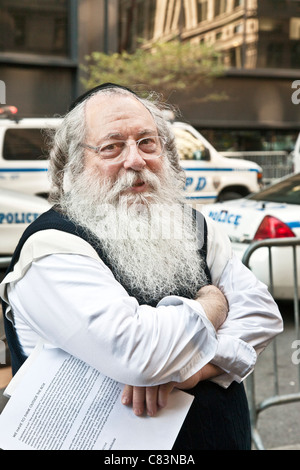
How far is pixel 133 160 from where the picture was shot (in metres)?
1.94

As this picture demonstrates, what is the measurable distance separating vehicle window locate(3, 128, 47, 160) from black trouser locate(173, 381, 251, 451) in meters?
11.2

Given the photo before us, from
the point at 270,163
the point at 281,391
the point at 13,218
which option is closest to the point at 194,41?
the point at 270,163

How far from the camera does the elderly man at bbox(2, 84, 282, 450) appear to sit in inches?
63.6

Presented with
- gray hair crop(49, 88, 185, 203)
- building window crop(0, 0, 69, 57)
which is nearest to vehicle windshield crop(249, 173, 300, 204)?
gray hair crop(49, 88, 185, 203)

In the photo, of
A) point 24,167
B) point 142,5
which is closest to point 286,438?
point 24,167

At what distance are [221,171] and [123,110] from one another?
12257mm

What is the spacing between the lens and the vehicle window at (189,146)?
13547mm

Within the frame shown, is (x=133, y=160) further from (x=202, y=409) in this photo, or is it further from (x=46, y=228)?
(x=202, y=409)

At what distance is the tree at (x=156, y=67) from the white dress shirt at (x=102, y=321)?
18533 mm

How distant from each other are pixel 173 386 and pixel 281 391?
126 inches

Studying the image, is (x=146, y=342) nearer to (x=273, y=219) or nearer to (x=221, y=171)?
(x=273, y=219)

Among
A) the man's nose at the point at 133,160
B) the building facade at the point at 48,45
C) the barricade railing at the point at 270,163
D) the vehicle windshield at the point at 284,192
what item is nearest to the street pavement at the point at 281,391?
the man's nose at the point at 133,160

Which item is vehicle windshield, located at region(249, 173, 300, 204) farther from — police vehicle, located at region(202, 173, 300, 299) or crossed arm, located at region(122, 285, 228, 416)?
crossed arm, located at region(122, 285, 228, 416)

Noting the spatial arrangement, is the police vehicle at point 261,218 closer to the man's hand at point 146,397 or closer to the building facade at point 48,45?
the man's hand at point 146,397
